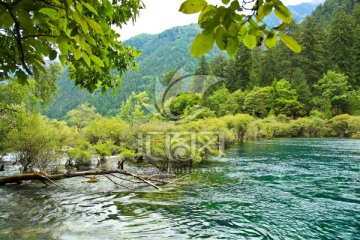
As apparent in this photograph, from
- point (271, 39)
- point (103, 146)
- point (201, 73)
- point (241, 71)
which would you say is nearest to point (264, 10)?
point (271, 39)

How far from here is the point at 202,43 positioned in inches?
42.8

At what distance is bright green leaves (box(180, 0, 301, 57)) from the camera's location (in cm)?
108

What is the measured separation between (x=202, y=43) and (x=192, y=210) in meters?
8.18

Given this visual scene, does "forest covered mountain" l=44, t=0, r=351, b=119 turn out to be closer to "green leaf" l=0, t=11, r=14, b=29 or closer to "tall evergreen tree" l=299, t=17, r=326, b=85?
"tall evergreen tree" l=299, t=17, r=326, b=85

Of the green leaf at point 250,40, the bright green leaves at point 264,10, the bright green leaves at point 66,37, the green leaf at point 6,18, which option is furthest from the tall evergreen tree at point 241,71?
the green leaf at point 6,18

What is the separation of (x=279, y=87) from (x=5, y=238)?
63208mm

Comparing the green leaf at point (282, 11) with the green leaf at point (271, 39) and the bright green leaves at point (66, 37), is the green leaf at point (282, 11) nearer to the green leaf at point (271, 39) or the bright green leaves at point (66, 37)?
the green leaf at point (271, 39)

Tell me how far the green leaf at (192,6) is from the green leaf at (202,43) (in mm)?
111

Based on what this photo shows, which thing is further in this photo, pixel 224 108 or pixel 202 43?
pixel 224 108

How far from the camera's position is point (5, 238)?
6000mm

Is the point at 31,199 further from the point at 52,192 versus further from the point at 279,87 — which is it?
the point at 279,87

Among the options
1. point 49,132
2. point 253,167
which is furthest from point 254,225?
point 49,132

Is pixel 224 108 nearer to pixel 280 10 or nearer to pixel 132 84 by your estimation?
pixel 280 10

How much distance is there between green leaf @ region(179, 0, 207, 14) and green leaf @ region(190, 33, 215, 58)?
111 mm
